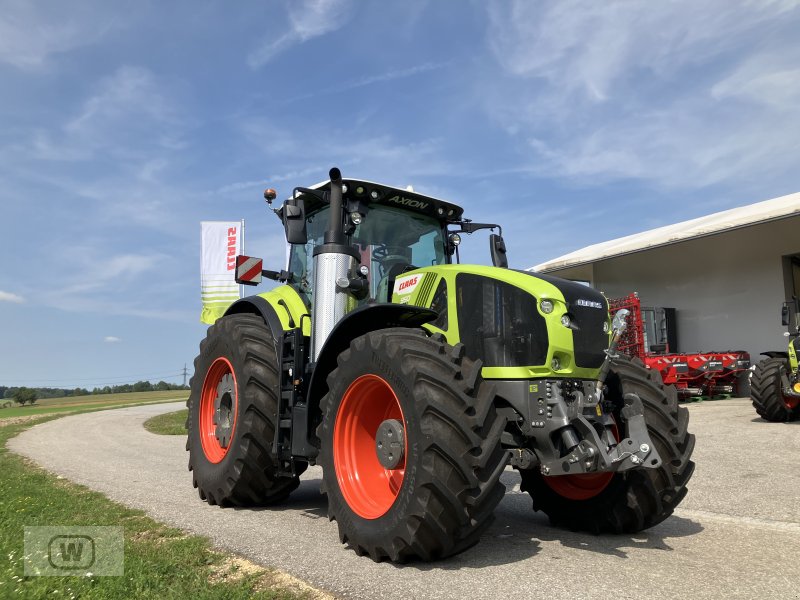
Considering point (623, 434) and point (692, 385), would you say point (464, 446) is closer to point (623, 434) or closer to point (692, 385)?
point (623, 434)

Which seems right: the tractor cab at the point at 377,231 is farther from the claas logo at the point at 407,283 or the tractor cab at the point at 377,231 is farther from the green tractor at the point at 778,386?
the green tractor at the point at 778,386

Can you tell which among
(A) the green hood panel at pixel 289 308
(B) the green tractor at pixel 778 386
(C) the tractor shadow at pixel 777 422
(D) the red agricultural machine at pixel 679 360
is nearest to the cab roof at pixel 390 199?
(A) the green hood panel at pixel 289 308

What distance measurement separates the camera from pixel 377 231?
5.73 m

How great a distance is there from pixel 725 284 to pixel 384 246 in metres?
17.5

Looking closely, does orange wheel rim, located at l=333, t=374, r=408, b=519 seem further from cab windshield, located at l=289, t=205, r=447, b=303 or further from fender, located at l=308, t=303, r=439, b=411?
cab windshield, located at l=289, t=205, r=447, b=303

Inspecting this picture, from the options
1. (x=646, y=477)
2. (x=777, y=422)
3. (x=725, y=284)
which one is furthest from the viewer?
(x=725, y=284)

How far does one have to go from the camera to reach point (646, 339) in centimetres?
2016

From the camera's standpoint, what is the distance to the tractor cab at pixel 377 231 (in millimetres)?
5516

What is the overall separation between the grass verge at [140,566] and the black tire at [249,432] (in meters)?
0.69

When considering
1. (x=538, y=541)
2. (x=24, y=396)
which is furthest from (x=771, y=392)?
(x=24, y=396)

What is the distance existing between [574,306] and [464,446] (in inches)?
50.0

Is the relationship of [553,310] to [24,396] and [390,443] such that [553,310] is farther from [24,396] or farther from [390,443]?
[24,396]

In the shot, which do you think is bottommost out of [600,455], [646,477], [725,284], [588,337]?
[646,477]

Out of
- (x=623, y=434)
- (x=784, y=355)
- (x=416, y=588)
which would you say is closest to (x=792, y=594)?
(x=623, y=434)
